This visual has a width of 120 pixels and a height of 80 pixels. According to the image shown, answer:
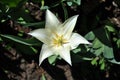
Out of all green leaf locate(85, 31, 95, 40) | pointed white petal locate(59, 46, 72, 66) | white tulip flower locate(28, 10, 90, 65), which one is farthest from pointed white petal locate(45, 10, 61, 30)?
green leaf locate(85, 31, 95, 40)

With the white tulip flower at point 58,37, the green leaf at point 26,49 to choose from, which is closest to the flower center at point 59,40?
the white tulip flower at point 58,37

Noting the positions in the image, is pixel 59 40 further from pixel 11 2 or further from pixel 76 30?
pixel 76 30

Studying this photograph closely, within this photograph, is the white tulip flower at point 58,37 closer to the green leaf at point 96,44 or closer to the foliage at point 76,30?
the foliage at point 76,30

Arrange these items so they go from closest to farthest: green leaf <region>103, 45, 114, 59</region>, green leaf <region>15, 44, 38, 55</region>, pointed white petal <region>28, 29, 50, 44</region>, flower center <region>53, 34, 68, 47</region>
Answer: pointed white petal <region>28, 29, 50, 44</region>, flower center <region>53, 34, 68, 47</region>, green leaf <region>103, 45, 114, 59</region>, green leaf <region>15, 44, 38, 55</region>

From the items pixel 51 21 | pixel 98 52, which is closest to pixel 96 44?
pixel 98 52

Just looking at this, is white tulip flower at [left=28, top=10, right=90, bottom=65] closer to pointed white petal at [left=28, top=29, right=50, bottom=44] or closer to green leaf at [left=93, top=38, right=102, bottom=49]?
pointed white petal at [left=28, top=29, right=50, bottom=44]

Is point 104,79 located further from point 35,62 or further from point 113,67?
point 35,62

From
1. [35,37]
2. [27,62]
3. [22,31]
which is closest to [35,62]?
[27,62]
